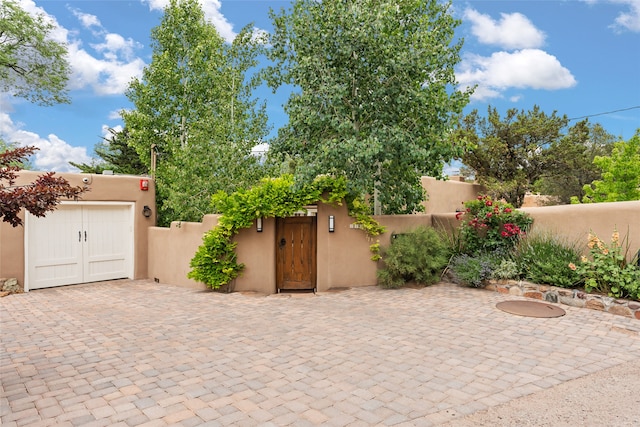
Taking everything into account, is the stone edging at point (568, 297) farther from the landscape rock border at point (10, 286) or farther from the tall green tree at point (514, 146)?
the tall green tree at point (514, 146)

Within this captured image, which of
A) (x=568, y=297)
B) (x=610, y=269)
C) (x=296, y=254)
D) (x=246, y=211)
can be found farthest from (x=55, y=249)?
(x=610, y=269)

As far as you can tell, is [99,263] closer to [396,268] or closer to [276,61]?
[276,61]

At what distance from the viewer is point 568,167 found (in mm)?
21078

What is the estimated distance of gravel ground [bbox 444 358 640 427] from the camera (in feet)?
9.84

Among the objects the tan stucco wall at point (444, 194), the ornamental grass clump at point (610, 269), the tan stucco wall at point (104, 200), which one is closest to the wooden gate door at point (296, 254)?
the tan stucco wall at point (104, 200)

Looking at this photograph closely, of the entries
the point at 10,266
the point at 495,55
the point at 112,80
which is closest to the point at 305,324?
the point at 10,266

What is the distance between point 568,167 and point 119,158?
2538 centimetres

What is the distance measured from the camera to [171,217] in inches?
425

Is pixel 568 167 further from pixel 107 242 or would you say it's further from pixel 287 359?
pixel 107 242

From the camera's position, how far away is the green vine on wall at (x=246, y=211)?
8117 mm

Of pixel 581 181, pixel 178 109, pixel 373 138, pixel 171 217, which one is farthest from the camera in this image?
pixel 581 181

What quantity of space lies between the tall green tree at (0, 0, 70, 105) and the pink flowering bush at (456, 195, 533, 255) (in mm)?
20405

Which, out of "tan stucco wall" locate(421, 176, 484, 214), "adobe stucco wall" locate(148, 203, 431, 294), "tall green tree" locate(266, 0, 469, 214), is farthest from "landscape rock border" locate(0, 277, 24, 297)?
"tan stucco wall" locate(421, 176, 484, 214)

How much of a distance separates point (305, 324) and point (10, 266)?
7156mm
